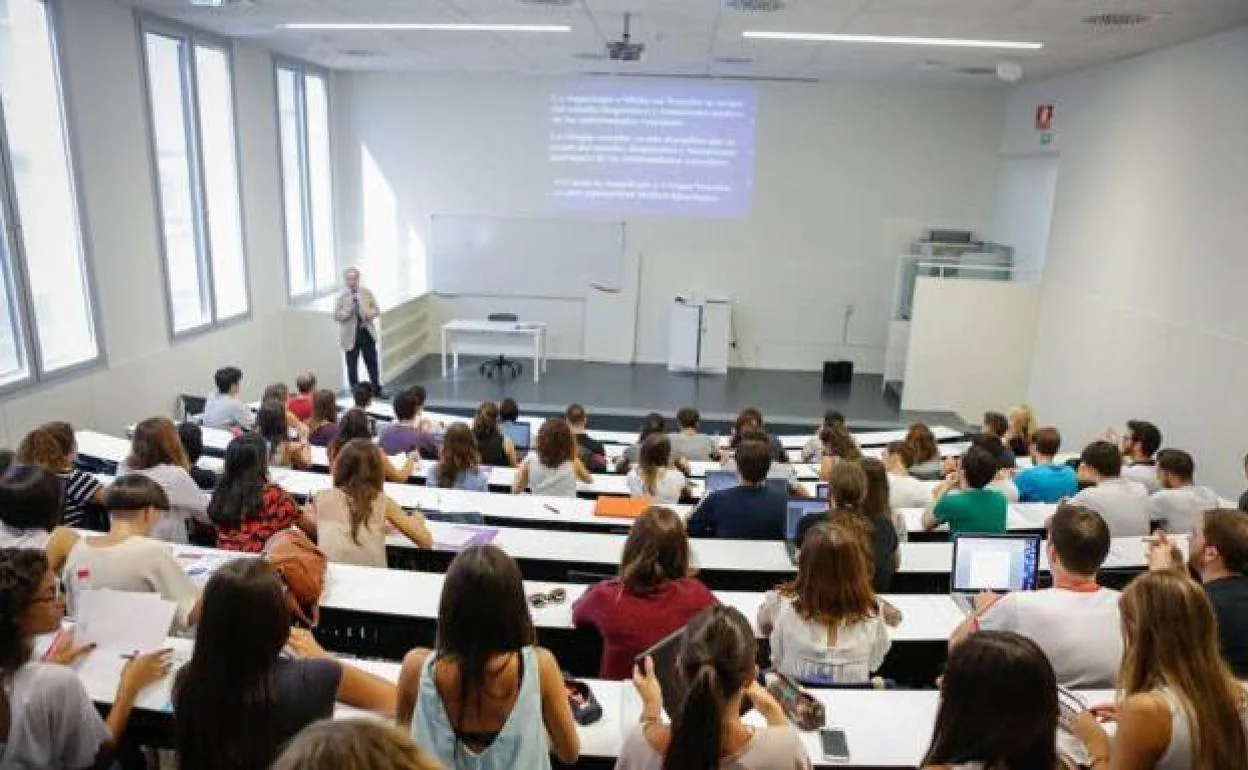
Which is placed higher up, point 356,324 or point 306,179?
point 306,179

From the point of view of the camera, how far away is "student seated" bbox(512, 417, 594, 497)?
4.46 m

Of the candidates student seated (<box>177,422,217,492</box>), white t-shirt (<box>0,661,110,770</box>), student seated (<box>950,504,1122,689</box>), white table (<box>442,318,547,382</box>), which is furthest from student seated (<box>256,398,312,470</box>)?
white table (<box>442,318,547,382</box>)

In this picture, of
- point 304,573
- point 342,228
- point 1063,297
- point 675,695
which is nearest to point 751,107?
point 1063,297

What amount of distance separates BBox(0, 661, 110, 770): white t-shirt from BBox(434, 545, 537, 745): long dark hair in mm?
893

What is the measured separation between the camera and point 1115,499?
401 centimetres

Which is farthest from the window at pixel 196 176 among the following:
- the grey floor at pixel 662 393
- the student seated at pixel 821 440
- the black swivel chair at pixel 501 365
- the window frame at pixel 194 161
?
the student seated at pixel 821 440

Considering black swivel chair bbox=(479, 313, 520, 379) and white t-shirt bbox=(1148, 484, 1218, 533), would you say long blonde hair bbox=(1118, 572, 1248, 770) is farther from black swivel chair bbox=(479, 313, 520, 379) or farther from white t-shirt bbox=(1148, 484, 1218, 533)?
black swivel chair bbox=(479, 313, 520, 379)

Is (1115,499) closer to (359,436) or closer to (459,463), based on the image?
(459,463)

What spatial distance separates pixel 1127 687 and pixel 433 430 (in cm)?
450

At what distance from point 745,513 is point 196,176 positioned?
6.21m

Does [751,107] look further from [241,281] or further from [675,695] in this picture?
[675,695]

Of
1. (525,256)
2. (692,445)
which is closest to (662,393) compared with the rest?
(525,256)

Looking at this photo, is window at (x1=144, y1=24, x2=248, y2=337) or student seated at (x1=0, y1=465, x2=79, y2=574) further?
window at (x1=144, y1=24, x2=248, y2=337)

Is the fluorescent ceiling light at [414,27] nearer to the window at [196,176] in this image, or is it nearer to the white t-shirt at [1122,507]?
the window at [196,176]
